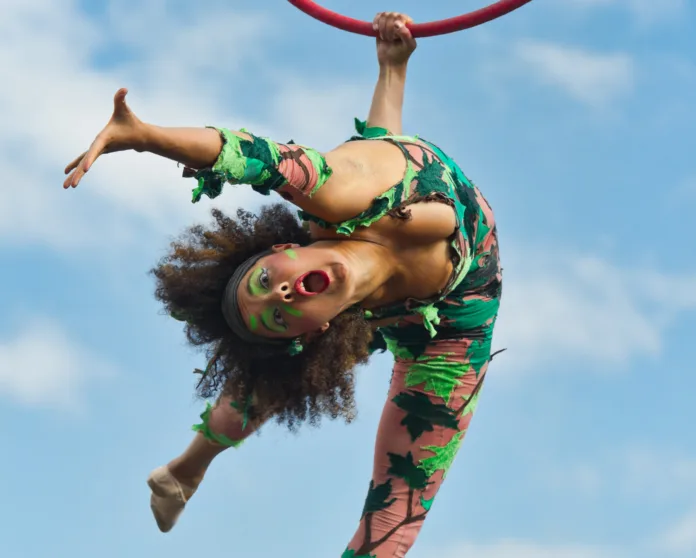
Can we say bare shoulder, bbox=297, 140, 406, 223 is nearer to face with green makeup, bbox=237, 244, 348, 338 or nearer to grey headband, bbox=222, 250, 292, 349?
face with green makeup, bbox=237, 244, 348, 338

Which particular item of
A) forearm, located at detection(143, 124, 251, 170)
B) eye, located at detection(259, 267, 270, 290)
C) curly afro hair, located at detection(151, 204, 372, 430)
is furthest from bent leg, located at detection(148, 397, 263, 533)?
forearm, located at detection(143, 124, 251, 170)

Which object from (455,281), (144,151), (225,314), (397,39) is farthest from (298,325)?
(397,39)

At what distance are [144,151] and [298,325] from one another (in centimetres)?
117

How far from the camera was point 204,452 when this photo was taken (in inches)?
271

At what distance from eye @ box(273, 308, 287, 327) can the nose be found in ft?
0.29

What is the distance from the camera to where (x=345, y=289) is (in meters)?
5.55

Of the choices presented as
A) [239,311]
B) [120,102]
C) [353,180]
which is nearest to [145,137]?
[120,102]

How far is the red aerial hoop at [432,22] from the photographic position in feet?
21.0

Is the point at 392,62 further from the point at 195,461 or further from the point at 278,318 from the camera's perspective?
the point at 195,461

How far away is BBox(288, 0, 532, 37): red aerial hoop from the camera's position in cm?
640

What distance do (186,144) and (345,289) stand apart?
3.35 feet

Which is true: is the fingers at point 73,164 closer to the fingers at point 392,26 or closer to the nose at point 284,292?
the nose at point 284,292

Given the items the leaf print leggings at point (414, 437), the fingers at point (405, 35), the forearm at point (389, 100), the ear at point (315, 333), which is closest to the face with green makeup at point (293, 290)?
the ear at point (315, 333)

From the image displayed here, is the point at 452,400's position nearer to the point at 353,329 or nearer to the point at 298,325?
the point at 353,329
